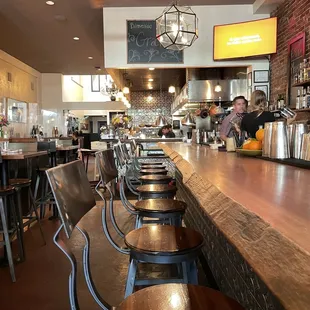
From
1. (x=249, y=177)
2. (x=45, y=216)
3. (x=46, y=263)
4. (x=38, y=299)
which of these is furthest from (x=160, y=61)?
(x=249, y=177)

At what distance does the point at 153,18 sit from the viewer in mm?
6027

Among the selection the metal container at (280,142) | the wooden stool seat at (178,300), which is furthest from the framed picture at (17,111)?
the wooden stool seat at (178,300)

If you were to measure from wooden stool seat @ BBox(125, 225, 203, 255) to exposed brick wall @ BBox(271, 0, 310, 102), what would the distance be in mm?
4174

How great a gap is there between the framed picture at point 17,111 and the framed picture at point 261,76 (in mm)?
6654

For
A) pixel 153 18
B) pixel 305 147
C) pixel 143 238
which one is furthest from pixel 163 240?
pixel 153 18

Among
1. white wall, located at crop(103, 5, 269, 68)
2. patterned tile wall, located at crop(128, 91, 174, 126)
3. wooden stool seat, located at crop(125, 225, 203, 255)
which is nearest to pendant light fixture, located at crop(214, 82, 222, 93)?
white wall, located at crop(103, 5, 269, 68)

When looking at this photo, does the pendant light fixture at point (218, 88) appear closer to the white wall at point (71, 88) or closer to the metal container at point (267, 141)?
the metal container at point (267, 141)

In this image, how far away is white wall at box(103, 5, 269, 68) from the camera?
600cm

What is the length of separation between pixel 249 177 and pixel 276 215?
1.90 ft

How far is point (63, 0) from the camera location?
18.3 ft

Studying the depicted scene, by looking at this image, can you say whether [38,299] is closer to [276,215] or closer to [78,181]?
[78,181]

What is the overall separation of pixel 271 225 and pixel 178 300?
57cm

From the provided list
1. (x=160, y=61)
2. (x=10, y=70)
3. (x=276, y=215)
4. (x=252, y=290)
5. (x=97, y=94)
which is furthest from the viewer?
(x=97, y=94)

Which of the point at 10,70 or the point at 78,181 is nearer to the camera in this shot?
the point at 78,181
